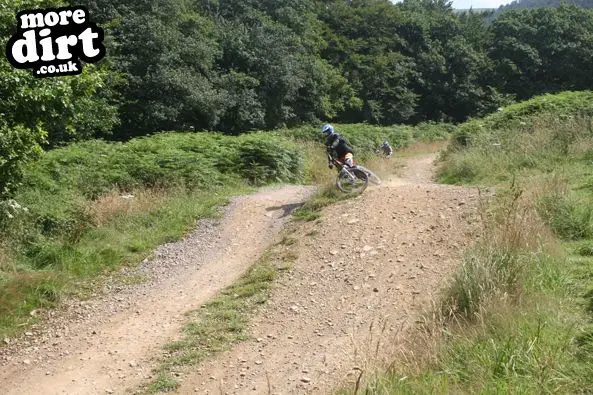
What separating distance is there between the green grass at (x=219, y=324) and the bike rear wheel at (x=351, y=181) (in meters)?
2.92

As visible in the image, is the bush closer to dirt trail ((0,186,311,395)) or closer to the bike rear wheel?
dirt trail ((0,186,311,395))

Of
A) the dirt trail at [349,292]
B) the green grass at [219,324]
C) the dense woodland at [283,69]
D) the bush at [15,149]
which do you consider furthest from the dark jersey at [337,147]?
the bush at [15,149]

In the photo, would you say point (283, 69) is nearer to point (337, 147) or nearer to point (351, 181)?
point (337, 147)

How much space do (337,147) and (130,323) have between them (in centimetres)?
589

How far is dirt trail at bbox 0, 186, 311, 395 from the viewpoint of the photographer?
537 cm

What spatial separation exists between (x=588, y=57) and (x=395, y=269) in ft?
156

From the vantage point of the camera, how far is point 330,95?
4103 centimetres

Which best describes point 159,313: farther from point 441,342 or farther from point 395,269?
point 441,342

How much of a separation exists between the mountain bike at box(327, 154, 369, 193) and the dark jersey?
2.03ft

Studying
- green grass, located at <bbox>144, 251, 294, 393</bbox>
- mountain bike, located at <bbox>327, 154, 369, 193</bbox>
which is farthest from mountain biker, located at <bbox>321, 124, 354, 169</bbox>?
green grass, located at <bbox>144, 251, 294, 393</bbox>

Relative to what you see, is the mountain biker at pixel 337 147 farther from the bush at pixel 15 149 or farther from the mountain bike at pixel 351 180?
the bush at pixel 15 149

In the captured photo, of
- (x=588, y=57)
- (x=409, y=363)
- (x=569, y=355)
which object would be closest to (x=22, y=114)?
(x=409, y=363)

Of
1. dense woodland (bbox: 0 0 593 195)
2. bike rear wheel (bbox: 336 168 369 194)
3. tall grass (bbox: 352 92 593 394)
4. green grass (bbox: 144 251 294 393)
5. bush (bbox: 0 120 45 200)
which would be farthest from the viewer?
bike rear wheel (bbox: 336 168 369 194)

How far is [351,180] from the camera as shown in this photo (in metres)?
10.3
